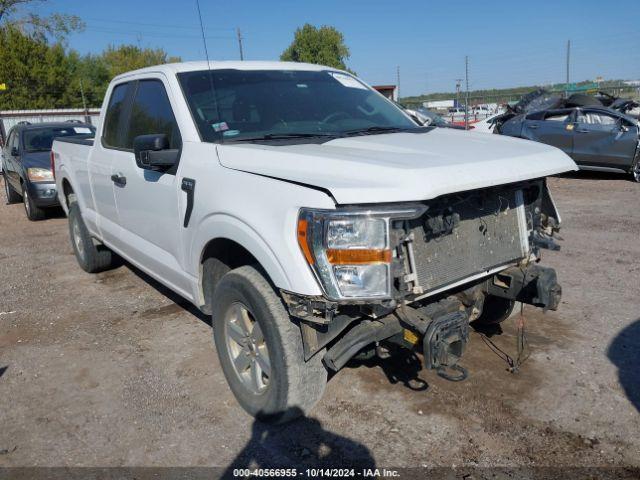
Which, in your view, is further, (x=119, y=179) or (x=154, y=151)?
(x=119, y=179)

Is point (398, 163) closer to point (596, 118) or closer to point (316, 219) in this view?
point (316, 219)

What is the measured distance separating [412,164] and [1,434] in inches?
111

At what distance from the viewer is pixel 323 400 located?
3422mm

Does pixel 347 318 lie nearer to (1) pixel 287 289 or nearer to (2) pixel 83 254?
(1) pixel 287 289

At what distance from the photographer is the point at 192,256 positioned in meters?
3.53

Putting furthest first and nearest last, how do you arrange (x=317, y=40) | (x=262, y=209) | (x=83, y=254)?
(x=317, y=40), (x=83, y=254), (x=262, y=209)

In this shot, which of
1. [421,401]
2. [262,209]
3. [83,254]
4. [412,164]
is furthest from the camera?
[83,254]

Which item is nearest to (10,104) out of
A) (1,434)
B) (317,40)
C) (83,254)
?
(317,40)

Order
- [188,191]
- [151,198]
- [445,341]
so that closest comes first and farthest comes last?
[445,341], [188,191], [151,198]

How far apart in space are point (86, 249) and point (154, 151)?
3.14m

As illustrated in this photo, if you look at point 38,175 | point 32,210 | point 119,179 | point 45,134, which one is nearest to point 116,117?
point 119,179

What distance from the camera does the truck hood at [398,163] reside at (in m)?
2.45

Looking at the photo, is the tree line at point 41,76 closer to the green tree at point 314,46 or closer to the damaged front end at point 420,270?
the green tree at point 314,46

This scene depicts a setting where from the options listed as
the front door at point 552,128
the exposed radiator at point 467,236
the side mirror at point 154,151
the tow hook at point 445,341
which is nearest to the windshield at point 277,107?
the side mirror at point 154,151
